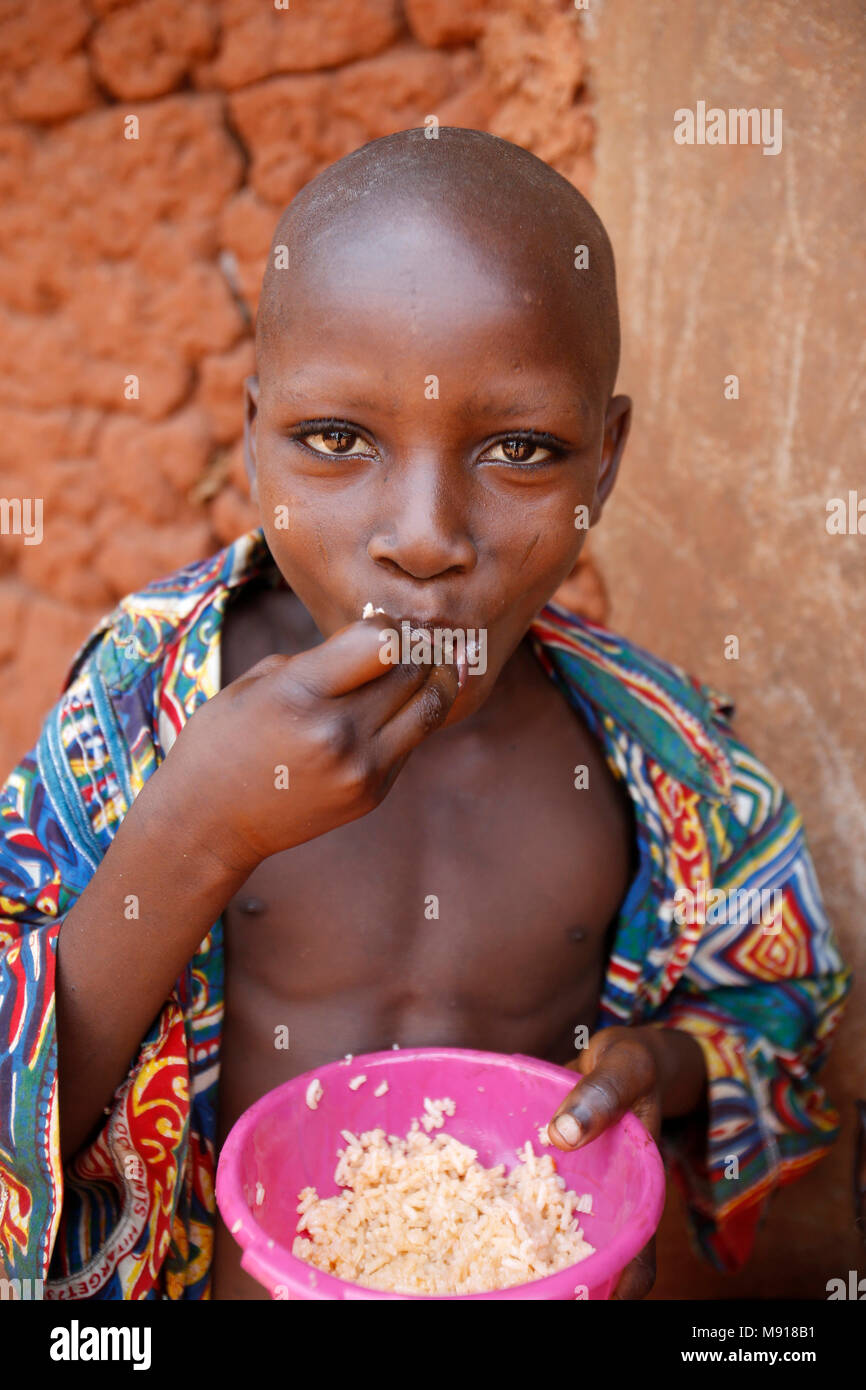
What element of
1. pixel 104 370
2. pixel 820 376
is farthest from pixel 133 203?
pixel 820 376

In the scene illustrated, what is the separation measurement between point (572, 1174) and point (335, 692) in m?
0.64

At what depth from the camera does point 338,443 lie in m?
1.38

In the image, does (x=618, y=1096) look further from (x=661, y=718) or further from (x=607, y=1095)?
(x=661, y=718)

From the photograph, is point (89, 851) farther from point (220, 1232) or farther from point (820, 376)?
point (820, 376)

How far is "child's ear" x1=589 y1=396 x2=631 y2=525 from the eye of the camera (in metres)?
1.63

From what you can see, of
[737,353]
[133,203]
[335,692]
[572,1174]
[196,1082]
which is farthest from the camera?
[133,203]

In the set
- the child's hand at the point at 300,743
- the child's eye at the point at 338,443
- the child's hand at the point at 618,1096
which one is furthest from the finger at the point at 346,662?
the child's hand at the point at 618,1096

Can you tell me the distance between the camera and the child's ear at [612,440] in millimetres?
1627

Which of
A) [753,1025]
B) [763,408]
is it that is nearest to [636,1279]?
[753,1025]

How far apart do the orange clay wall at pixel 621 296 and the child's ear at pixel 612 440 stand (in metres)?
0.32

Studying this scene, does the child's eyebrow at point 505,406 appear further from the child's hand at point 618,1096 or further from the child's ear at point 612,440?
the child's hand at point 618,1096

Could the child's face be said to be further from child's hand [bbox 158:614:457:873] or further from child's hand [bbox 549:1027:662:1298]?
child's hand [bbox 549:1027:662:1298]

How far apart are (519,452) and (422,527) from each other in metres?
0.20
